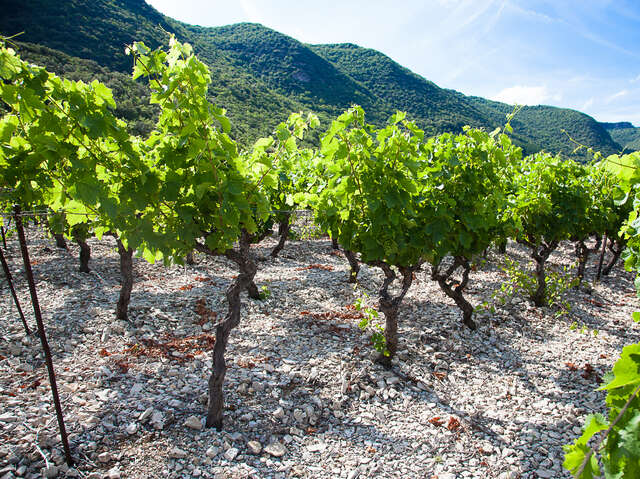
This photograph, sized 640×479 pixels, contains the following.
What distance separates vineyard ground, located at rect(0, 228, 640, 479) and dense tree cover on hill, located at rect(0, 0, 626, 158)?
2193 cm

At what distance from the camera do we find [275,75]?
5684 cm

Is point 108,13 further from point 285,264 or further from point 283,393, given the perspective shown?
point 283,393

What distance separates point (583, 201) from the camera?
7941 mm

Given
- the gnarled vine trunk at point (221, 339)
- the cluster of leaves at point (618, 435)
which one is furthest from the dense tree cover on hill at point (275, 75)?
the cluster of leaves at point (618, 435)

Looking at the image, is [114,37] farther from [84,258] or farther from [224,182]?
[224,182]

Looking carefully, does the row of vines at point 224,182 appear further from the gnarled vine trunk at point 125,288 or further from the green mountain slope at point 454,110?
the green mountain slope at point 454,110

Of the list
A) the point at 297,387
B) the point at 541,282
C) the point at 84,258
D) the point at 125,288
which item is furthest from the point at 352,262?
the point at 84,258

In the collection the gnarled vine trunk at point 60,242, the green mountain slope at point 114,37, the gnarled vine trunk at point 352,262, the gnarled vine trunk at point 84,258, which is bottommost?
the gnarled vine trunk at point 60,242

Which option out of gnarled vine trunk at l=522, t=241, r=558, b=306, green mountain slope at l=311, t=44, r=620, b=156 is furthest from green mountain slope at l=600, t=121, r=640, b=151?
gnarled vine trunk at l=522, t=241, r=558, b=306

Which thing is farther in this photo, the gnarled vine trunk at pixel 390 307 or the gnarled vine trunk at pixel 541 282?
the gnarled vine trunk at pixel 541 282

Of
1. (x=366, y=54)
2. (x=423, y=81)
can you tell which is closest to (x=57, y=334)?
(x=423, y=81)

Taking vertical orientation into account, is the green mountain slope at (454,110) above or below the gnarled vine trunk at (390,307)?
above

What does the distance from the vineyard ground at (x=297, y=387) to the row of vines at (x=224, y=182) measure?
1.67 feet

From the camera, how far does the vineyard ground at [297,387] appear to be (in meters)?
3.48
